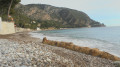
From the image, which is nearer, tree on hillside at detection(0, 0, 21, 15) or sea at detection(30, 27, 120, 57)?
sea at detection(30, 27, 120, 57)

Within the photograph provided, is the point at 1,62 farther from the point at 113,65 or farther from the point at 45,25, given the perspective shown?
the point at 45,25

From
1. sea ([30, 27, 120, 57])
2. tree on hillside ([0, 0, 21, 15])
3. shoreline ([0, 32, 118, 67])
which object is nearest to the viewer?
shoreline ([0, 32, 118, 67])

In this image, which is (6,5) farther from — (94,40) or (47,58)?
(47,58)

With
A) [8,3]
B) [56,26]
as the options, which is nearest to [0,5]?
[8,3]

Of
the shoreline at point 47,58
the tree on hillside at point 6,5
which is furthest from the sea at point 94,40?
the tree on hillside at point 6,5

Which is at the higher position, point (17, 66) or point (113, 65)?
point (17, 66)

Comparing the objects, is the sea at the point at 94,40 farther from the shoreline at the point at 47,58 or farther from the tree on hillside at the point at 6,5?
the tree on hillside at the point at 6,5

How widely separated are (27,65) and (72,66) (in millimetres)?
2335

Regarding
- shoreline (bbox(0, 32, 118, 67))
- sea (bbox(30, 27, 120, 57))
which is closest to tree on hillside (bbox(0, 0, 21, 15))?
sea (bbox(30, 27, 120, 57))

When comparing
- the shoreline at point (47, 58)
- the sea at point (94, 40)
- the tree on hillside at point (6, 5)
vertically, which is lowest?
the sea at point (94, 40)

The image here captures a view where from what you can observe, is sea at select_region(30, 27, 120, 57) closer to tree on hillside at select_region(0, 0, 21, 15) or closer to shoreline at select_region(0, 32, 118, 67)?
shoreline at select_region(0, 32, 118, 67)

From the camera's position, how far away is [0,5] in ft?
100

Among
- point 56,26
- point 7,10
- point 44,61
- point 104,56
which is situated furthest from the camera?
point 56,26

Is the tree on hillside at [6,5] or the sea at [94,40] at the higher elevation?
the tree on hillside at [6,5]
